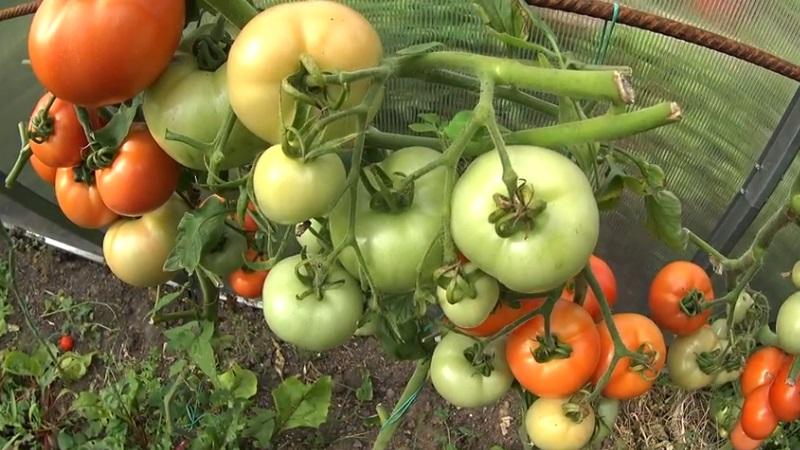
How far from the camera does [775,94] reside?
1.34 meters

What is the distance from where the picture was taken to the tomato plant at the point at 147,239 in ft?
2.55

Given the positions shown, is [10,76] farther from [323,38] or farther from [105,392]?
[323,38]

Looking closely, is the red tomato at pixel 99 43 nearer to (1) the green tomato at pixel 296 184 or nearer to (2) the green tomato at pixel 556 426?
(1) the green tomato at pixel 296 184

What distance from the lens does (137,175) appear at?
2.16ft

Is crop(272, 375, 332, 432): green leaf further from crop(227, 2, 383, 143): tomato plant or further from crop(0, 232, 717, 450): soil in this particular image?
crop(227, 2, 383, 143): tomato plant

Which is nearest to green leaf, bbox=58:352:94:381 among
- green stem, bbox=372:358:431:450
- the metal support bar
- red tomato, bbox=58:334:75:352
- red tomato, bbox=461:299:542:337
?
red tomato, bbox=58:334:75:352

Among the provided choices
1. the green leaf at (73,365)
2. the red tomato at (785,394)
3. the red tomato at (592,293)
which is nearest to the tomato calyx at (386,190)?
the red tomato at (592,293)

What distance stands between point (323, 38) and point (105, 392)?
5.09 ft

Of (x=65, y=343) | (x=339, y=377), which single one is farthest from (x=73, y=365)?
(x=339, y=377)

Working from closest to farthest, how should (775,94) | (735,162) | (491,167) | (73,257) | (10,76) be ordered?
Answer: (491,167) < (775,94) < (735,162) < (10,76) < (73,257)

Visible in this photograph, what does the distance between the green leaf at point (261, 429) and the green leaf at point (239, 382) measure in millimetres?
82

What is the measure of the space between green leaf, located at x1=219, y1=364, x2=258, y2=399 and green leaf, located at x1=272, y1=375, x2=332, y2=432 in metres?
0.09

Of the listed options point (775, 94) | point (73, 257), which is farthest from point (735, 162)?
point (73, 257)

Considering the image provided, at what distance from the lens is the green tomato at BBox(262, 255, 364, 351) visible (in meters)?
0.65
